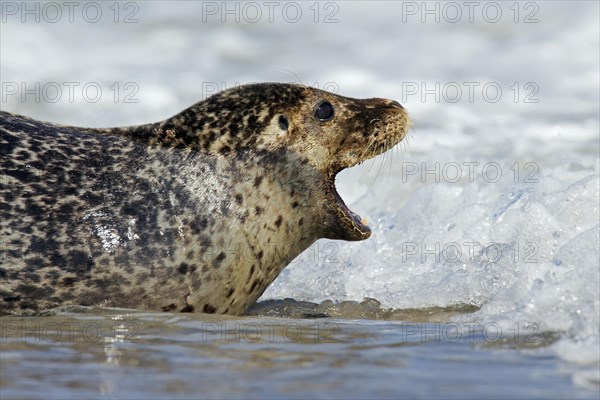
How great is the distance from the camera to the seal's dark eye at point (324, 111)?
22.2 feet

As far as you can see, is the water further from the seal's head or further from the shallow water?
the seal's head

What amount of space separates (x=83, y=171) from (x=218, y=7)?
11.5m

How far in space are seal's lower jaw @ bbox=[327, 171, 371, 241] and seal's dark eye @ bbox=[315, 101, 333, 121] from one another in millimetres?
343

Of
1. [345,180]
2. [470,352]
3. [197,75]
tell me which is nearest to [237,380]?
[470,352]

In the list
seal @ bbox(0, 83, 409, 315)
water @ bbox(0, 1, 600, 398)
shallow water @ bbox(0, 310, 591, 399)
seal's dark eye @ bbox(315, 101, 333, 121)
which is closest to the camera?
shallow water @ bbox(0, 310, 591, 399)

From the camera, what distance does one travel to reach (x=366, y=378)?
13.8ft

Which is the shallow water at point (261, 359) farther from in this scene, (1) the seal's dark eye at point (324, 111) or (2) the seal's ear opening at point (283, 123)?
(1) the seal's dark eye at point (324, 111)

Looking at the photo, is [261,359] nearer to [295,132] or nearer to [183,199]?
[183,199]

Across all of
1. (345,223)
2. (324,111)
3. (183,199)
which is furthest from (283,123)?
(183,199)

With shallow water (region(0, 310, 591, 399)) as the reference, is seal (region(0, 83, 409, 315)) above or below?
above

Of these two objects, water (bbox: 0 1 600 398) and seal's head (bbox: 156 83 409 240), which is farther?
seal's head (bbox: 156 83 409 240)

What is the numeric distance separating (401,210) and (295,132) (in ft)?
7.37

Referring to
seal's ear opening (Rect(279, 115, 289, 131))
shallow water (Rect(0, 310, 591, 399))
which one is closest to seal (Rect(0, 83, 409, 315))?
seal's ear opening (Rect(279, 115, 289, 131))

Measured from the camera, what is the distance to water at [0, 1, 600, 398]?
14.1 ft
